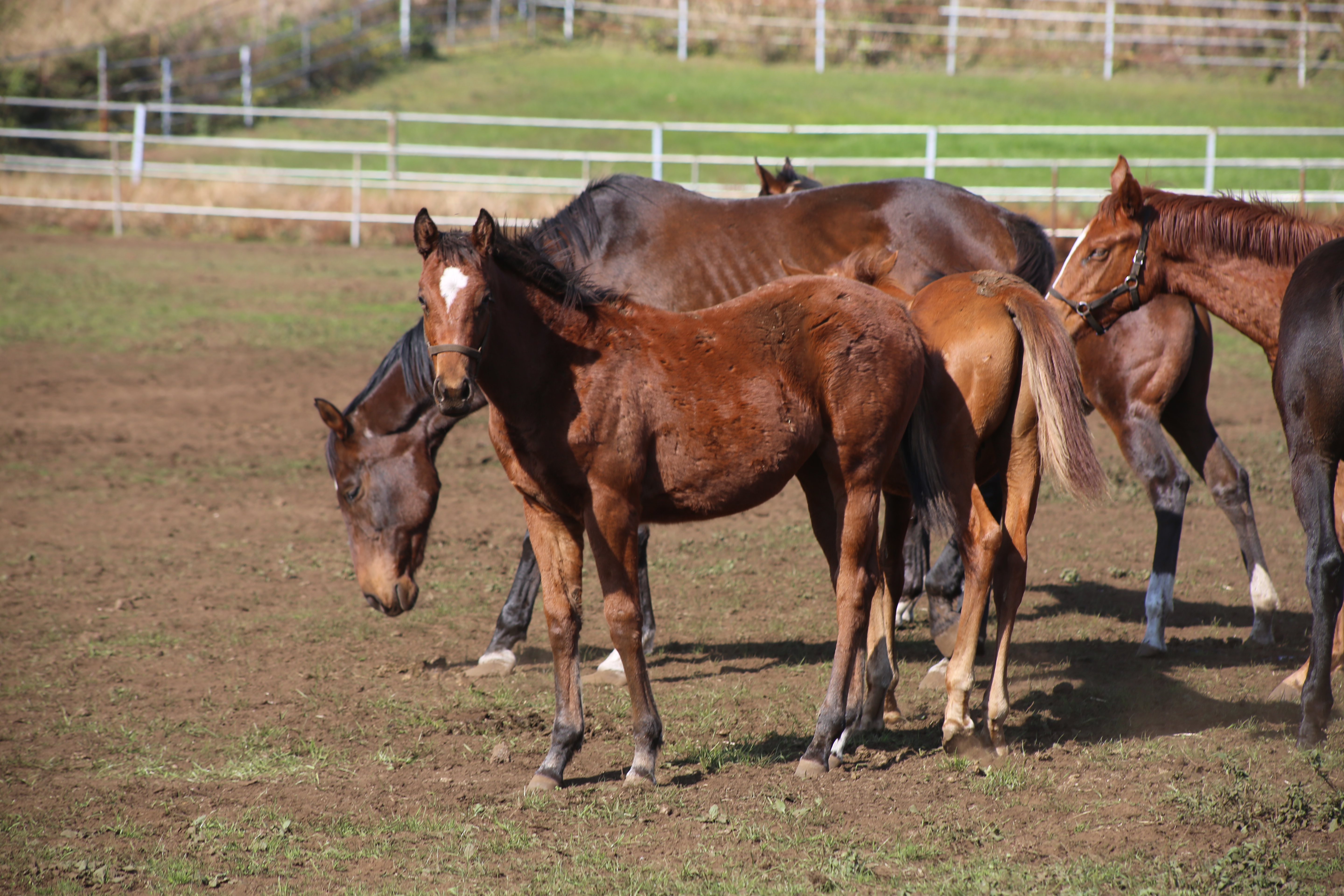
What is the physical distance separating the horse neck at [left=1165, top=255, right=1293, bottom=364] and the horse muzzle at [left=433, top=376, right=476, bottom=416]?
11.2 ft

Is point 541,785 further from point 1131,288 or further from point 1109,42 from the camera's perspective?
point 1109,42

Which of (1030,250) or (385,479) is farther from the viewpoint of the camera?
(1030,250)

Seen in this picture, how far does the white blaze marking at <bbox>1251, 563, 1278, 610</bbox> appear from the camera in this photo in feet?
18.5

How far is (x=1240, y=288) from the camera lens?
16.3ft

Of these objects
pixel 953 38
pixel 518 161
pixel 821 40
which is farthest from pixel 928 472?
pixel 953 38

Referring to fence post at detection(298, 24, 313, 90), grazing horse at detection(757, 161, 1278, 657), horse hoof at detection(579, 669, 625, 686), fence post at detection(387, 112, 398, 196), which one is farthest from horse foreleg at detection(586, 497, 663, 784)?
fence post at detection(298, 24, 313, 90)

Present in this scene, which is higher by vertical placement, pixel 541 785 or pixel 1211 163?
pixel 1211 163

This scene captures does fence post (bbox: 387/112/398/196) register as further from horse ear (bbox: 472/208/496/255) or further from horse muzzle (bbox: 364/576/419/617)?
horse ear (bbox: 472/208/496/255)

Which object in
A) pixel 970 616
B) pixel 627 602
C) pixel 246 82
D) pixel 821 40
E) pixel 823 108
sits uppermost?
pixel 821 40

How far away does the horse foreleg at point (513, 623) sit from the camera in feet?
18.1

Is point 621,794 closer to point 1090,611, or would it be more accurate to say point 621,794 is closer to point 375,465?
point 375,465

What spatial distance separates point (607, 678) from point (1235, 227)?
361cm

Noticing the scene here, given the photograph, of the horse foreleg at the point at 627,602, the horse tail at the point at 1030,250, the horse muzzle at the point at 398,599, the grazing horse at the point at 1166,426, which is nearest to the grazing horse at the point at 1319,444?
the grazing horse at the point at 1166,426

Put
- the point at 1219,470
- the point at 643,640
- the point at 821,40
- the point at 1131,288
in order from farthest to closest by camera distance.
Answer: the point at 821,40 → the point at 1219,470 → the point at 643,640 → the point at 1131,288
